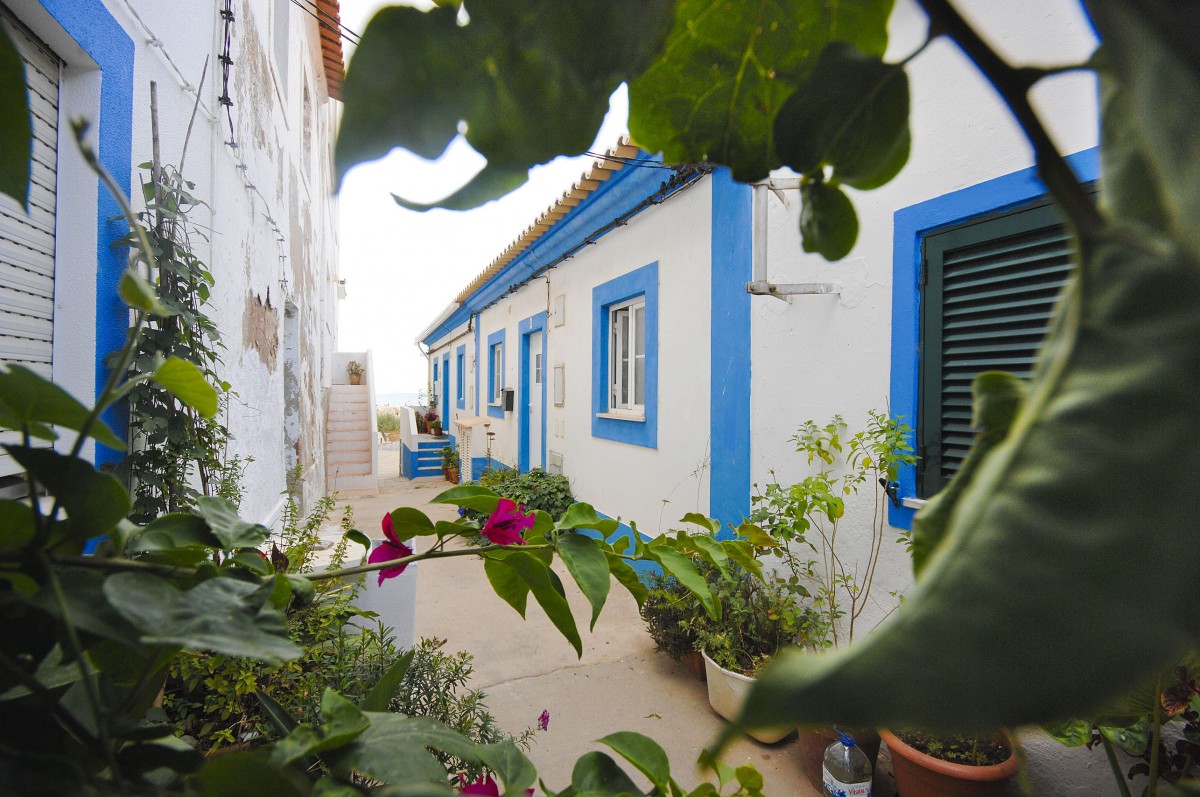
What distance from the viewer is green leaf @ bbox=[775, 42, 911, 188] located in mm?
253

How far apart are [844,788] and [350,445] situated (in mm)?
9417

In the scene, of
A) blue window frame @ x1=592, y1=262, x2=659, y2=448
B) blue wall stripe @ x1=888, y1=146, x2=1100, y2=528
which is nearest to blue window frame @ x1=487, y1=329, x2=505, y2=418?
blue window frame @ x1=592, y1=262, x2=659, y2=448

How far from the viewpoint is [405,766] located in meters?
0.31

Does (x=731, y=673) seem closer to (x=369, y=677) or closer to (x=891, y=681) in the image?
(x=369, y=677)

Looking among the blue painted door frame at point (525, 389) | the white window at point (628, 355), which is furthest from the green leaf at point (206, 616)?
the blue painted door frame at point (525, 389)

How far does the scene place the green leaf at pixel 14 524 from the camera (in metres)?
0.27

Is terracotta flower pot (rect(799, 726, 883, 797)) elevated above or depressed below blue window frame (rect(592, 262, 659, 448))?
below

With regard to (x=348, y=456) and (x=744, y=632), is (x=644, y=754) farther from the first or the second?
(x=348, y=456)

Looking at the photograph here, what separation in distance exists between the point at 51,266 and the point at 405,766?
2083 mm

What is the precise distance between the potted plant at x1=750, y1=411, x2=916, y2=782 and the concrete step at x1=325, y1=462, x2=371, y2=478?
316 inches

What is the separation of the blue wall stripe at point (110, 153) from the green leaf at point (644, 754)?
1.99 metres

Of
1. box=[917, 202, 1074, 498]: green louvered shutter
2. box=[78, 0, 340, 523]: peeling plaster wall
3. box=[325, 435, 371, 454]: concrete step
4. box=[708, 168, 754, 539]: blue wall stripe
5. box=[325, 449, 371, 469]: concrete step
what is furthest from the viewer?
box=[325, 435, 371, 454]: concrete step

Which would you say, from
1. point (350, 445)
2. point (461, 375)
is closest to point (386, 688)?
point (350, 445)

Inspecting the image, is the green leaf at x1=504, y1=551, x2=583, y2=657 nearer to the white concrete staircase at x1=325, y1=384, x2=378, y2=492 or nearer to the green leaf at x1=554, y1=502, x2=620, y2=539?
the green leaf at x1=554, y1=502, x2=620, y2=539
